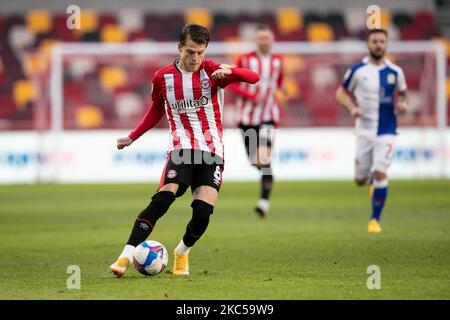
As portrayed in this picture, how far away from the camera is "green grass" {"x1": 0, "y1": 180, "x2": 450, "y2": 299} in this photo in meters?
7.20

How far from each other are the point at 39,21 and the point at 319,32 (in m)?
7.95

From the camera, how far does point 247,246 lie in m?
10.5

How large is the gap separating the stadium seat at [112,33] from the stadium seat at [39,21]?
1493 mm

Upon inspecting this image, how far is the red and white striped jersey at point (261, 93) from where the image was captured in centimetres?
1449

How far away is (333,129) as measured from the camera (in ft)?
74.6

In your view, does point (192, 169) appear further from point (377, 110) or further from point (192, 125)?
point (377, 110)

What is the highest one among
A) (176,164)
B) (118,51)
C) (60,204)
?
(118,51)

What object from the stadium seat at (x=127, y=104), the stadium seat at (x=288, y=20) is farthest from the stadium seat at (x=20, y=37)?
the stadium seat at (x=288, y=20)

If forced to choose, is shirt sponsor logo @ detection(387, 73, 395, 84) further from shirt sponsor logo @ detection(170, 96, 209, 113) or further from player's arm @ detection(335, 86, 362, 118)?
shirt sponsor logo @ detection(170, 96, 209, 113)

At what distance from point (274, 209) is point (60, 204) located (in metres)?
3.60

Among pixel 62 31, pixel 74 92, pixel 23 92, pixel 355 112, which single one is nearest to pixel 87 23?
pixel 62 31
